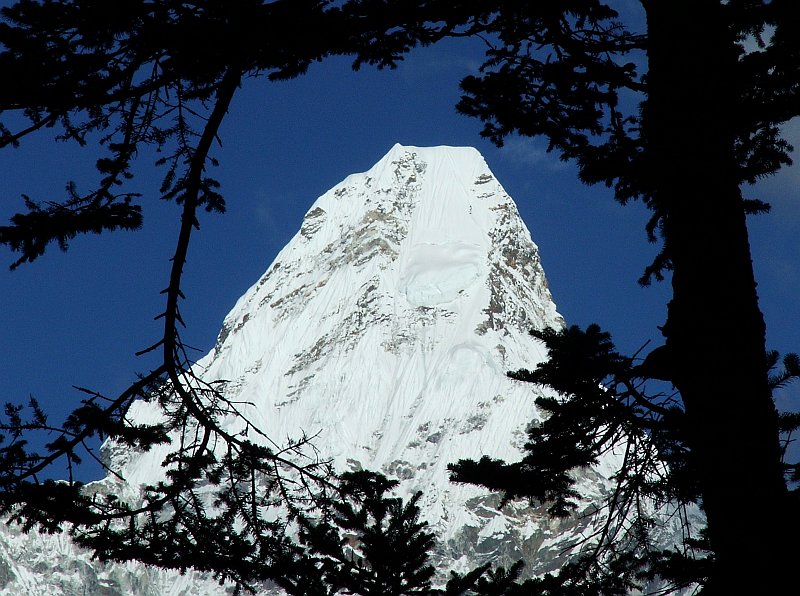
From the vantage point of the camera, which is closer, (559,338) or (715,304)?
(715,304)

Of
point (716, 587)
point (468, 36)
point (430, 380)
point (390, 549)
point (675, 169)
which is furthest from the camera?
point (430, 380)

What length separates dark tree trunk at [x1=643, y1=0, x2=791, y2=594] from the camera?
302 cm

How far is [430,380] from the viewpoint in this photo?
197 m

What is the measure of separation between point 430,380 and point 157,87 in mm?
194468

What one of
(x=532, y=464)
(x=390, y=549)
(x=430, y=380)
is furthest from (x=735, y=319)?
(x=430, y=380)

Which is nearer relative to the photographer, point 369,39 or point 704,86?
point 704,86

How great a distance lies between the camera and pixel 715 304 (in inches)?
131

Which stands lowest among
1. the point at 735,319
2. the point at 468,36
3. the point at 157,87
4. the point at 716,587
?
the point at 716,587

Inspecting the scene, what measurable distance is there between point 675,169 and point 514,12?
2142 millimetres

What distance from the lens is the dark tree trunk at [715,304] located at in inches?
119

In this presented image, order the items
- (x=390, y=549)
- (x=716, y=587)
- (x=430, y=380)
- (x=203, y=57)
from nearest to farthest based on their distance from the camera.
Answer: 1. (x=716, y=587)
2. (x=203, y=57)
3. (x=390, y=549)
4. (x=430, y=380)

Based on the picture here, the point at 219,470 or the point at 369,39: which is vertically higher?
the point at 369,39

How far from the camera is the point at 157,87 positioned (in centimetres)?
400

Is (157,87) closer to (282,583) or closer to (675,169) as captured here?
(675,169)
